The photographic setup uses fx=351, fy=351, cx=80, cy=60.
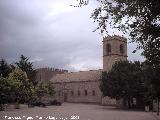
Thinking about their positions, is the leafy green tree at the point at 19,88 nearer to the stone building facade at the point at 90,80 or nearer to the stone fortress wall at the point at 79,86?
the stone building facade at the point at 90,80

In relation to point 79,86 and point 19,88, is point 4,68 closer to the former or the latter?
point 19,88

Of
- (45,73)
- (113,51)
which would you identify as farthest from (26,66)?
(45,73)

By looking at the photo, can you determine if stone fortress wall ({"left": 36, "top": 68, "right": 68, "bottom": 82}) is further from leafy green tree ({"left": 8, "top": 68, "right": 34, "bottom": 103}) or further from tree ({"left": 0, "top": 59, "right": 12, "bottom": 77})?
leafy green tree ({"left": 8, "top": 68, "right": 34, "bottom": 103})

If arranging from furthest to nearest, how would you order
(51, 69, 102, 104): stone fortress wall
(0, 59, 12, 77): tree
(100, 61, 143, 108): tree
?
(51, 69, 102, 104): stone fortress wall, (0, 59, 12, 77): tree, (100, 61, 143, 108): tree

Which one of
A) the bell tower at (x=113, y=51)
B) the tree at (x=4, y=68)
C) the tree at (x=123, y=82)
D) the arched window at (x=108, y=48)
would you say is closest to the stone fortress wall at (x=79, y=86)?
the bell tower at (x=113, y=51)

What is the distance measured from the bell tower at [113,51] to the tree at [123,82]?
15.5 metres

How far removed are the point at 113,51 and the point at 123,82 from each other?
66.2 feet

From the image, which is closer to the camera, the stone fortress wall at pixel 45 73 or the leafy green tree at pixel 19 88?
the leafy green tree at pixel 19 88

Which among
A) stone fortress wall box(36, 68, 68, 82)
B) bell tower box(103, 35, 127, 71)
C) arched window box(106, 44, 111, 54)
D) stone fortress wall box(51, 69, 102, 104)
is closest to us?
bell tower box(103, 35, 127, 71)

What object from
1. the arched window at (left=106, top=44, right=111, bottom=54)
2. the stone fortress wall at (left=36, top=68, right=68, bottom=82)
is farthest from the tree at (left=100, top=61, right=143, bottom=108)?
the stone fortress wall at (left=36, top=68, right=68, bottom=82)

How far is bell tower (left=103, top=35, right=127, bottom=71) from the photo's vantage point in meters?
81.4

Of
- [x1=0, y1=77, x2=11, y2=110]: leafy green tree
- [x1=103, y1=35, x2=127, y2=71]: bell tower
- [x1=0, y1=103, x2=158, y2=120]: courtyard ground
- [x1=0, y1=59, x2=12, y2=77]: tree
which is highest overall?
[x1=103, y1=35, x2=127, y2=71]: bell tower

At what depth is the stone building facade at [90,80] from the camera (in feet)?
268

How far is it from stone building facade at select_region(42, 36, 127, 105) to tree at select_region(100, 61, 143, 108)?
915 cm
